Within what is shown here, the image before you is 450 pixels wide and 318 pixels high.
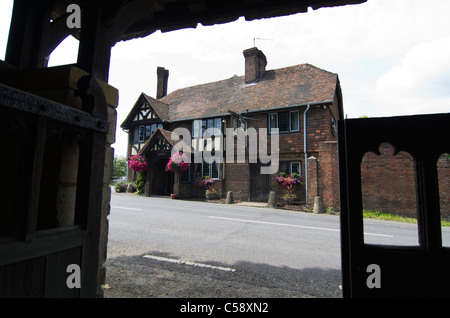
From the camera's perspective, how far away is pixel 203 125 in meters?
17.7

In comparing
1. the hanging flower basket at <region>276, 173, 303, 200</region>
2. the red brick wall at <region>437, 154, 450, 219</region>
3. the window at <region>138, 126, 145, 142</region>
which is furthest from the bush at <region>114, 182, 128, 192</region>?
the red brick wall at <region>437, 154, 450, 219</region>

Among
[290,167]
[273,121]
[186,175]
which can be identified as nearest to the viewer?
[290,167]

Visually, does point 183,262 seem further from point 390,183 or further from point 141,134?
point 141,134

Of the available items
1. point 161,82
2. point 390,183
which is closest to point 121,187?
point 161,82

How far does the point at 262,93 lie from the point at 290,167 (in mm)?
5725

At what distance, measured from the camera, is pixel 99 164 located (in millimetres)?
1628

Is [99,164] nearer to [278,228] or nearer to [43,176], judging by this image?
[43,176]

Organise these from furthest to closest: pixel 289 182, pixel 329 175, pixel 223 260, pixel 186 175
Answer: pixel 186 175, pixel 289 182, pixel 329 175, pixel 223 260

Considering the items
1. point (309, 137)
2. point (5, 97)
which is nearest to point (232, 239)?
point (5, 97)

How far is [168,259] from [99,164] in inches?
112

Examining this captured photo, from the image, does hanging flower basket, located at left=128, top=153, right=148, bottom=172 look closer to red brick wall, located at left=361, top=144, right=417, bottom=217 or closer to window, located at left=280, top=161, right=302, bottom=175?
window, located at left=280, top=161, right=302, bottom=175

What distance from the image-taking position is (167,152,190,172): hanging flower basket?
16297 millimetres

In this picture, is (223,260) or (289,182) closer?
(223,260)
